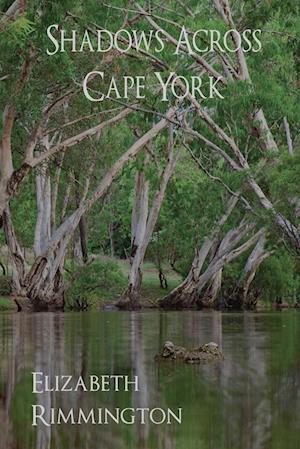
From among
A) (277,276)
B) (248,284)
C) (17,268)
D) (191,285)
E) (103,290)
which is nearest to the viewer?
(17,268)

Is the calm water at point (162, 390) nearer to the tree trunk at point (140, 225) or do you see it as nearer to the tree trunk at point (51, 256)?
the tree trunk at point (51, 256)

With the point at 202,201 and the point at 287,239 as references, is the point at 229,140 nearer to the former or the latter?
the point at 287,239

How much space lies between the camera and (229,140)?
24203mm

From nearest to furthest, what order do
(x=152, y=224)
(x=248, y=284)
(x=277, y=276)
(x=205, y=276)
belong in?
(x=152, y=224), (x=205, y=276), (x=248, y=284), (x=277, y=276)

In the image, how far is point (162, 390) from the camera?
35.4 feet

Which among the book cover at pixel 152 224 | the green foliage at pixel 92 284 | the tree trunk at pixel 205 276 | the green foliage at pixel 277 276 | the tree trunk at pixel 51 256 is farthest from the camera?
the green foliage at pixel 277 276

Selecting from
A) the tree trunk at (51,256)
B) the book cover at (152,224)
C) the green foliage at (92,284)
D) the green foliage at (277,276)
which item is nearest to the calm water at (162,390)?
the book cover at (152,224)

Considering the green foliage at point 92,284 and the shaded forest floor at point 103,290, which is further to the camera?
the green foliage at point 92,284

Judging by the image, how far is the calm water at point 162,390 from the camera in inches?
309

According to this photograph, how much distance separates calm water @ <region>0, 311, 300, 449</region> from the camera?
7852 millimetres

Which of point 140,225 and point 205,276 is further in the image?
point 140,225

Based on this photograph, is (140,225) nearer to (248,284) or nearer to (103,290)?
(103,290)

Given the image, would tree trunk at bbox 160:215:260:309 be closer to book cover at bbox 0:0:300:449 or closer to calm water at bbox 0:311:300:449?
book cover at bbox 0:0:300:449

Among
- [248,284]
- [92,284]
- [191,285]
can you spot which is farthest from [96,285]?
[248,284]
